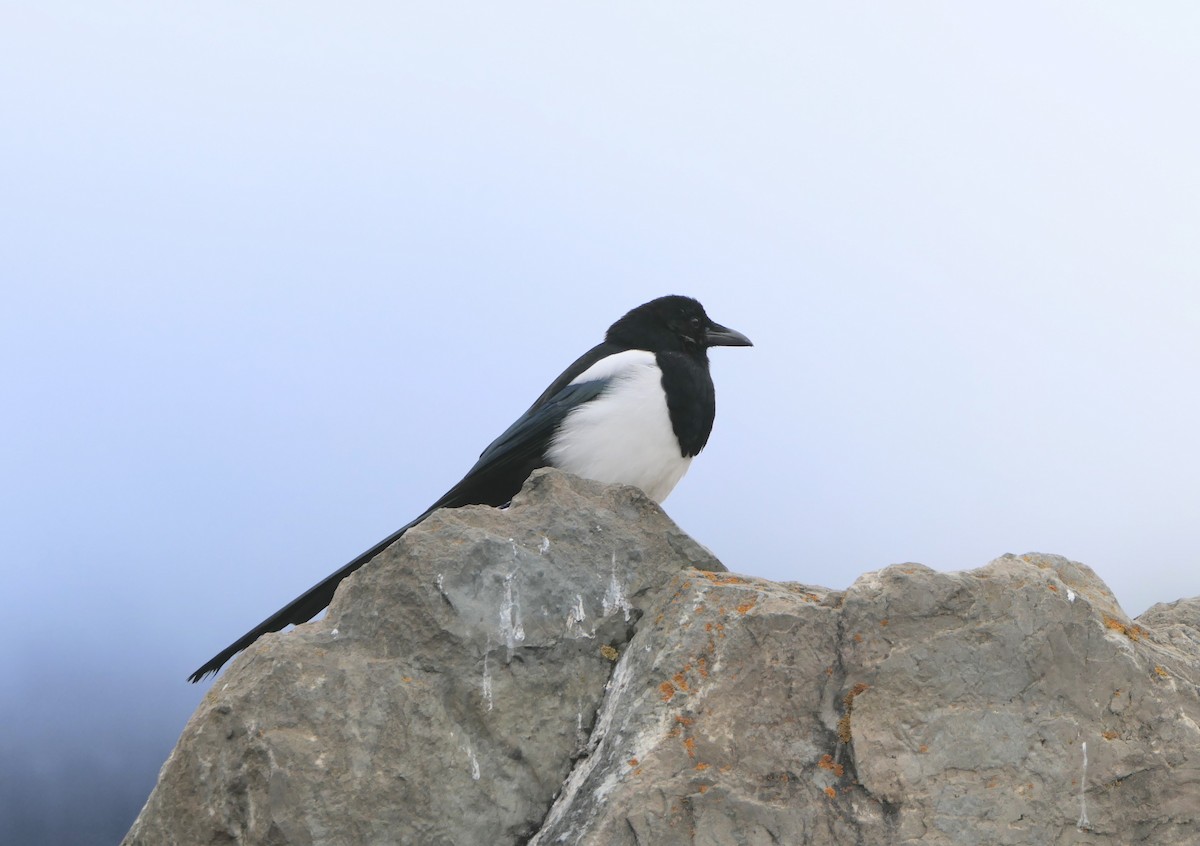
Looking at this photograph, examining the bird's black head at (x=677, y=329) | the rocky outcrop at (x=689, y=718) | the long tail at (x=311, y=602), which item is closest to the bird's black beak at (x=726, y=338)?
the bird's black head at (x=677, y=329)

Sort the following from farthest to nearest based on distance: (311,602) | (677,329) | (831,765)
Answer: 1. (677,329)
2. (311,602)
3. (831,765)

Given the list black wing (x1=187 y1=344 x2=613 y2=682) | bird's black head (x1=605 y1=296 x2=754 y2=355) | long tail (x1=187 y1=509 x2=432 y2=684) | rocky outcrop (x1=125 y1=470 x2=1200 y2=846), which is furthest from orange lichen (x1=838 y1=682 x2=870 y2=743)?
bird's black head (x1=605 y1=296 x2=754 y2=355)

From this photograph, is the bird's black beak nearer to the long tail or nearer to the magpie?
the magpie

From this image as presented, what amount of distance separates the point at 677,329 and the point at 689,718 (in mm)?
2980

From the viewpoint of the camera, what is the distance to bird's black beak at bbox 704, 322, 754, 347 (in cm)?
599

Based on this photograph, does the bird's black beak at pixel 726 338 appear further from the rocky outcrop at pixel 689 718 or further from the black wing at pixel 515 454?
the rocky outcrop at pixel 689 718

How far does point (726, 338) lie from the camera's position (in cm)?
599

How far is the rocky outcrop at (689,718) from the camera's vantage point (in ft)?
10.3

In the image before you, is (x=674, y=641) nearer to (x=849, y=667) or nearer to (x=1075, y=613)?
(x=849, y=667)

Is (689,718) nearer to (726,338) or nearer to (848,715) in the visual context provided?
(848,715)

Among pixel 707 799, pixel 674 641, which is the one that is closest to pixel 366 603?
pixel 674 641

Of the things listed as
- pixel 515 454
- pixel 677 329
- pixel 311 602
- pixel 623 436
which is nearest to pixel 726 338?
pixel 677 329

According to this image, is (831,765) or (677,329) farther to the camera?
(677,329)

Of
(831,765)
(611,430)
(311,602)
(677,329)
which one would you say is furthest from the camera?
(677,329)
